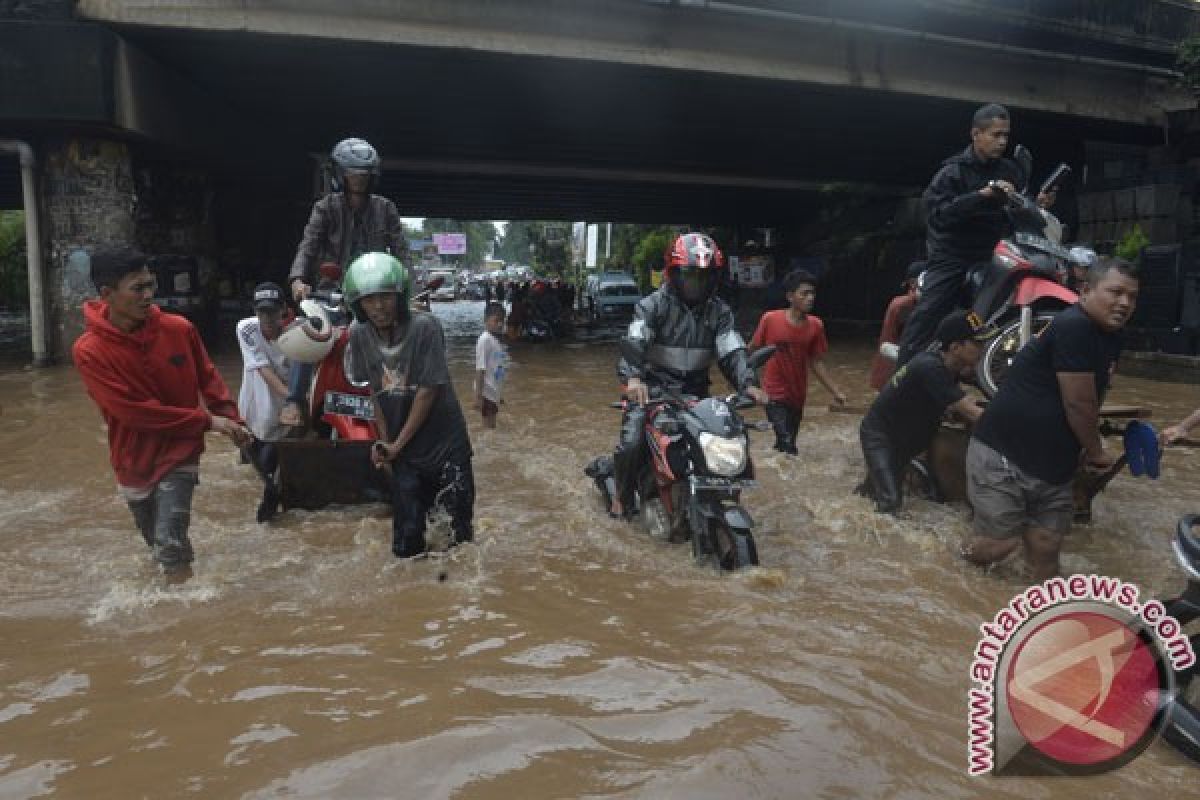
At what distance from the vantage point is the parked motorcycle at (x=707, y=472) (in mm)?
4324

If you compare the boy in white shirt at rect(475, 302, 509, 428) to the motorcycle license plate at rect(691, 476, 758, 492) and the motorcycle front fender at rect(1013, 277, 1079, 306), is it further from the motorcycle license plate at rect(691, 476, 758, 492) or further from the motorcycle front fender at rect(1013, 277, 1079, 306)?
the motorcycle front fender at rect(1013, 277, 1079, 306)

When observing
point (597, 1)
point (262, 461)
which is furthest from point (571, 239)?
point (262, 461)

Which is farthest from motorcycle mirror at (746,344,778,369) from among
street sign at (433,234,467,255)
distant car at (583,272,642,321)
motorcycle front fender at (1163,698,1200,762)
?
street sign at (433,234,467,255)

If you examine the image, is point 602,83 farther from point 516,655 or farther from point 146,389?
point 516,655

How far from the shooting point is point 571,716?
3.00 meters

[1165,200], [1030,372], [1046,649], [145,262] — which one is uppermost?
[1165,200]

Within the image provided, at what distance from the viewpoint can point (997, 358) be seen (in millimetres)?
5637

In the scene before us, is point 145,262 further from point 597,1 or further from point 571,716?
point 597,1

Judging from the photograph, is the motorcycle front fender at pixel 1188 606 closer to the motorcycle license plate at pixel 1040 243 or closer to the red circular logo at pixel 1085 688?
the red circular logo at pixel 1085 688

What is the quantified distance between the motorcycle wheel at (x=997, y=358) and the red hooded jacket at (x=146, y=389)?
4725 mm

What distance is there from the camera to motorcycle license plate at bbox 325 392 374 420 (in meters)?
5.44

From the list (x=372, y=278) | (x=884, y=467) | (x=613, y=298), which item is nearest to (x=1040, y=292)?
(x=884, y=467)

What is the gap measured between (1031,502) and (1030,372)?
0.65 metres

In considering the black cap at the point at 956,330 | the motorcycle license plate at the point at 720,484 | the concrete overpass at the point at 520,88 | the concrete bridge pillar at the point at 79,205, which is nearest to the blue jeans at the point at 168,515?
the motorcycle license plate at the point at 720,484
